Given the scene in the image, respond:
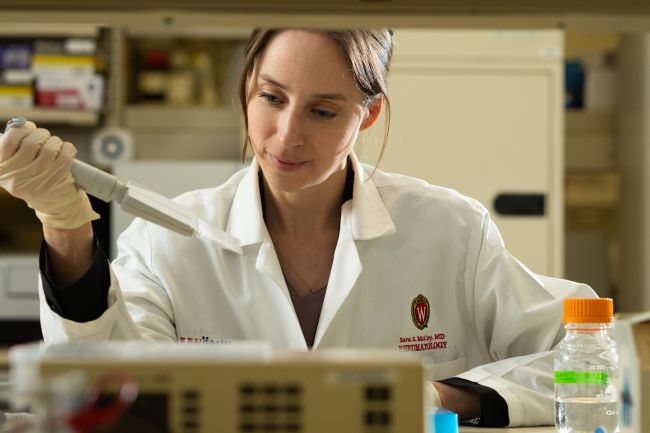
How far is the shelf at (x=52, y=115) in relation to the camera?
2.94 meters

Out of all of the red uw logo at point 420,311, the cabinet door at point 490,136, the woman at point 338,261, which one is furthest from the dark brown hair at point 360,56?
the cabinet door at point 490,136

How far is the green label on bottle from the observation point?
124 centimetres

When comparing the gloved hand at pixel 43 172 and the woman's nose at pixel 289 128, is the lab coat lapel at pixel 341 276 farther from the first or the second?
the gloved hand at pixel 43 172

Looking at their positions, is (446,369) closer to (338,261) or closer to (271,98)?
(338,261)

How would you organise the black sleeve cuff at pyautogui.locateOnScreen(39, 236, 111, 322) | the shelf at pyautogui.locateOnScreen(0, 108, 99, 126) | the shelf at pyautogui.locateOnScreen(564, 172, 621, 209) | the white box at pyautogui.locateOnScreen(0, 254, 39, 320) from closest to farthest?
the black sleeve cuff at pyautogui.locateOnScreen(39, 236, 111, 322) < the white box at pyautogui.locateOnScreen(0, 254, 39, 320) < the shelf at pyautogui.locateOnScreen(0, 108, 99, 126) < the shelf at pyautogui.locateOnScreen(564, 172, 621, 209)

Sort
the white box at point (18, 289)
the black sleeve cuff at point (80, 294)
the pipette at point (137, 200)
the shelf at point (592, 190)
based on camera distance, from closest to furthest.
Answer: the pipette at point (137, 200), the black sleeve cuff at point (80, 294), the white box at point (18, 289), the shelf at point (592, 190)

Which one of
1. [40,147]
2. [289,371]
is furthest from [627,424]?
[40,147]

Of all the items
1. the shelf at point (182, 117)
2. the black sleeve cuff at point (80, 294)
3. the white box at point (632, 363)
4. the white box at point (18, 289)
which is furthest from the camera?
the shelf at point (182, 117)

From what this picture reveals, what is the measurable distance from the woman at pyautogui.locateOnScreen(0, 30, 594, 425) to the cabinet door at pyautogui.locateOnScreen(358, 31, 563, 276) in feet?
4.14

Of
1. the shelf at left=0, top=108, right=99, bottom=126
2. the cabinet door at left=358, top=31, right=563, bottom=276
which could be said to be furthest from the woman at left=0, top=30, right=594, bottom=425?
the shelf at left=0, top=108, right=99, bottom=126

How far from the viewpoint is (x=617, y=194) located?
343cm

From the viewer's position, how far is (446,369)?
5.34ft

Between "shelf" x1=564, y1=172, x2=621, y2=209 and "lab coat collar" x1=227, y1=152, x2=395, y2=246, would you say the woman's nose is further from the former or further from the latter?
"shelf" x1=564, y1=172, x2=621, y2=209

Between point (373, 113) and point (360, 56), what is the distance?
172mm
